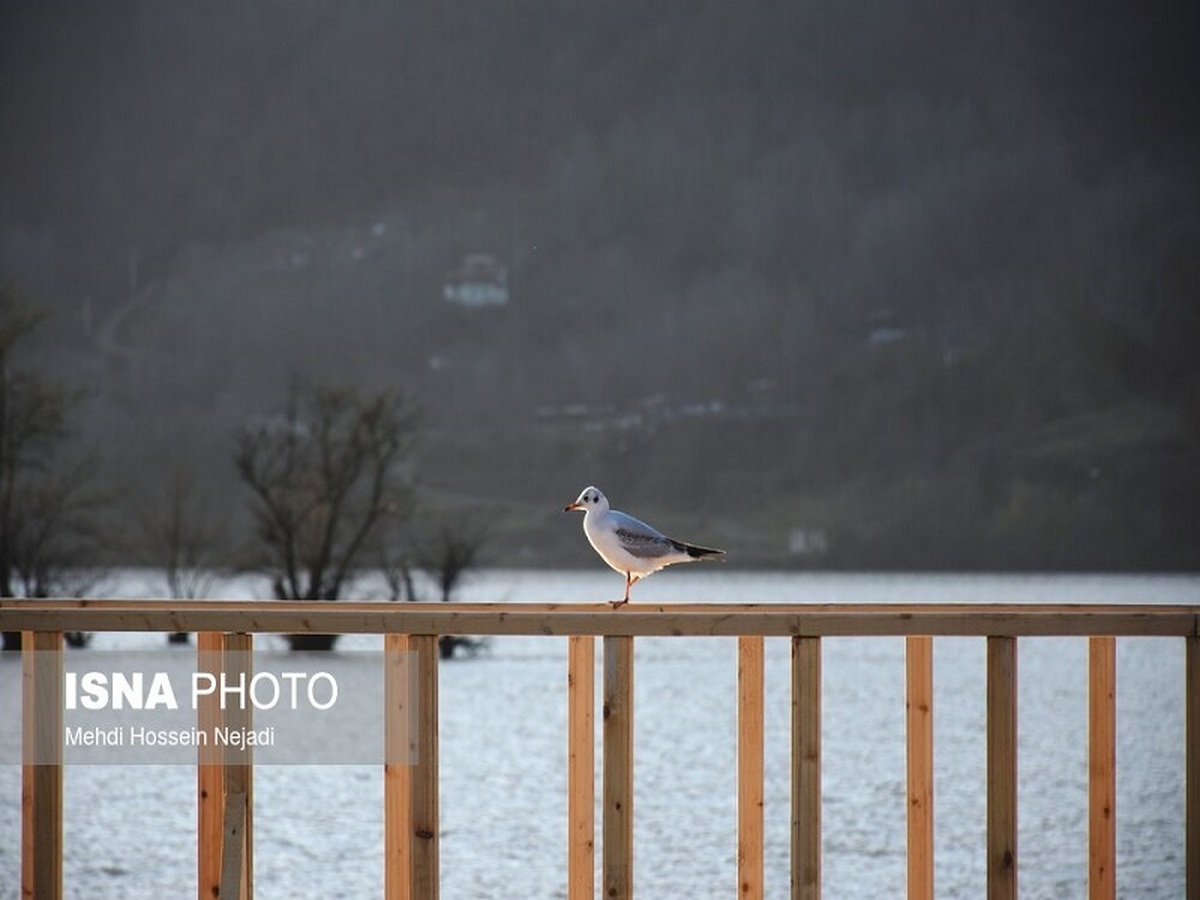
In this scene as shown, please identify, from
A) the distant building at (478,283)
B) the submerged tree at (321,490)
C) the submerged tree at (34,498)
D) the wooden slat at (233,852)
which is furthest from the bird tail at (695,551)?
the distant building at (478,283)

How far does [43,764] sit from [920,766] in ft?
5.80

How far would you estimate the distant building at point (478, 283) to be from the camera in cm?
10900

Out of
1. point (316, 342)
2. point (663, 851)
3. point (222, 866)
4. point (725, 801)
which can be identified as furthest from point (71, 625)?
point (316, 342)

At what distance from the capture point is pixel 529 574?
6931cm

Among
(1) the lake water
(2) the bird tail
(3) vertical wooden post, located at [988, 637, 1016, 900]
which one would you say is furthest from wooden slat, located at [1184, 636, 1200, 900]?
(1) the lake water

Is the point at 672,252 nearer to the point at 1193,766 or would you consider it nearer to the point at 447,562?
the point at 447,562

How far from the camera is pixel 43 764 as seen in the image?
3.43m

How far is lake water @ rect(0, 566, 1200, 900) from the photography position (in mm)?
15094

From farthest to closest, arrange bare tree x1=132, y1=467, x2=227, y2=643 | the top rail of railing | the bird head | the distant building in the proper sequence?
the distant building → bare tree x1=132, y1=467, x2=227, y2=643 → the bird head → the top rail of railing

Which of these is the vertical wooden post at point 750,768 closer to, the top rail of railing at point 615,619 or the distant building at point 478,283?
the top rail of railing at point 615,619

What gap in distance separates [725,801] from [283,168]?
111m

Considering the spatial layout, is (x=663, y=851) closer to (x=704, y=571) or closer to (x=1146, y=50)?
(x=704, y=571)

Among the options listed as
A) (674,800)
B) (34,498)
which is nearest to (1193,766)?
(674,800)

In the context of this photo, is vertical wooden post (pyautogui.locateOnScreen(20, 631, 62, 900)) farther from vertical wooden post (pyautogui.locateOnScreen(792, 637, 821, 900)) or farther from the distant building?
the distant building
